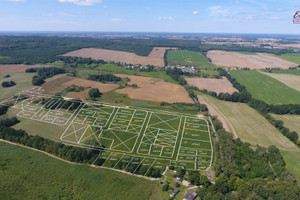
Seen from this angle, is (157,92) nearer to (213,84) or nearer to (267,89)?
(213,84)

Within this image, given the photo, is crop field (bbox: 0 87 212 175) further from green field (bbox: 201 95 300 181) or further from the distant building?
green field (bbox: 201 95 300 181)

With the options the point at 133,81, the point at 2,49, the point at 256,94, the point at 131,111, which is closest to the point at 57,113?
the point at 131,111

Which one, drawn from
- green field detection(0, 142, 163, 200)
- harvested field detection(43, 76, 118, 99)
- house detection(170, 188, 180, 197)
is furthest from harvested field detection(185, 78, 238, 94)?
green field detection(0, 142, 163, 200)

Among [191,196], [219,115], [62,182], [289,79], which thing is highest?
[289,79]

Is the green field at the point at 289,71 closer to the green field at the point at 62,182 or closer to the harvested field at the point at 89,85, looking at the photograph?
the harvested field at the point at 89,85

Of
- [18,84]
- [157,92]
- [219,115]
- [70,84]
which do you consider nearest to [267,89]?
[219,115]

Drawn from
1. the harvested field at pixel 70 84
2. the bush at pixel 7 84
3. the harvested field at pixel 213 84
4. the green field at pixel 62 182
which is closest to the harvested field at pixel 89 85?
the harvested field at pixel 70 84

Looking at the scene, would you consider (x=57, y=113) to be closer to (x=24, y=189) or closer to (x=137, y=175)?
(x=24, y=189)
